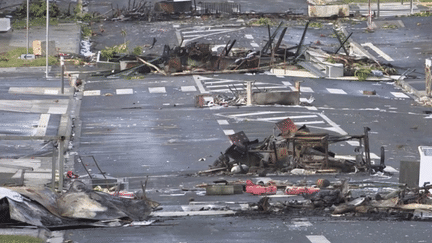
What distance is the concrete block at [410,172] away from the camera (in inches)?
1217

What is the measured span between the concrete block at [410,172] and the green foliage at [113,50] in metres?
31.9

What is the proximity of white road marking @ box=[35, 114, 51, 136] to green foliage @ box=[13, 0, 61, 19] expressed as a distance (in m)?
31.4

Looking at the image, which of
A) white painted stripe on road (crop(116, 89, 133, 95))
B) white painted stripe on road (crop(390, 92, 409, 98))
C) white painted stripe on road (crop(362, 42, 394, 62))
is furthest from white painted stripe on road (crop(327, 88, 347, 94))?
white painted stripe on road (crop(362, 42, 394, 62))

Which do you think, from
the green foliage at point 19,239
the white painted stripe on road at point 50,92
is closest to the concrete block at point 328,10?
the white painted stripe on road at point 50,92

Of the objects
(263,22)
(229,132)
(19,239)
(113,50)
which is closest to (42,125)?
(229,132)

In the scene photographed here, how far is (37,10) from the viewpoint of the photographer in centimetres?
7700

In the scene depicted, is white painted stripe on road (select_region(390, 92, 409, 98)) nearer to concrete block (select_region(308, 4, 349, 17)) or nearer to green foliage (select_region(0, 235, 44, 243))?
concrete block (select_region(308, 4, 349, 17))

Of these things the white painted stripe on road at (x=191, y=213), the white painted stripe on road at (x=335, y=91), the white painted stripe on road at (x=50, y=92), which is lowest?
the white painted stripe on road at (x=50, y=92)

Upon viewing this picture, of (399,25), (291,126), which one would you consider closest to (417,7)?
(399,25)

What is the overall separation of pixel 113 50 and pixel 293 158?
92.8 feet

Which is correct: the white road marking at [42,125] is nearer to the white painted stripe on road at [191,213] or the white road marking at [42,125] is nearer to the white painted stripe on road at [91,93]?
the white painted stripe on road at [91,93]

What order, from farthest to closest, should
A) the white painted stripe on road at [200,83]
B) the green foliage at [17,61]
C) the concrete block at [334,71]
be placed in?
the green foliage at [17,61]
the concrete block at [334,71]
the white painted stripe on road at [200,83]

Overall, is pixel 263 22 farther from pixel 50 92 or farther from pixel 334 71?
pixel 50 92

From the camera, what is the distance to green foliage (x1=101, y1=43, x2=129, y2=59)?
201 ft
